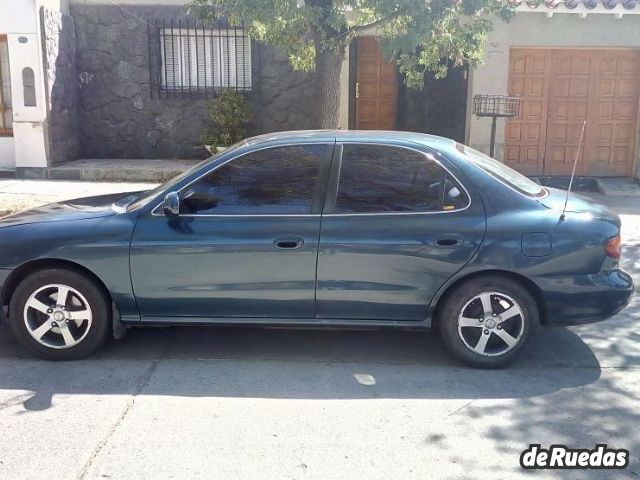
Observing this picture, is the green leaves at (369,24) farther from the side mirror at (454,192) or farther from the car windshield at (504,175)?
the side mirror at (454,192)

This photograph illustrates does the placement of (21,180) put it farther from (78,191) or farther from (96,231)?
(96,231)

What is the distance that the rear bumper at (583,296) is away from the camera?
4.77 meters

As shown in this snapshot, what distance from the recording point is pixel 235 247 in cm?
479

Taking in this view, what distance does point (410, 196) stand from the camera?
16.1 feet

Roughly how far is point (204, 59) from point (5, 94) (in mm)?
3496

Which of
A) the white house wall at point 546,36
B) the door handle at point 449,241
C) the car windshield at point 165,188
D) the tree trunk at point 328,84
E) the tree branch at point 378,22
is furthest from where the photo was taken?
the white house wall at point 546,36

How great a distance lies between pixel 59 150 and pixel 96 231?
327 inches

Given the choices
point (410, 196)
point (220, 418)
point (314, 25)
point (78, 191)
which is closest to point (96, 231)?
point (220, 418)

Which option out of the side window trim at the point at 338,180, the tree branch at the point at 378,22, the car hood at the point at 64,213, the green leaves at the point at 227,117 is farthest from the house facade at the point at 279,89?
the side window trim at the point at 338,180

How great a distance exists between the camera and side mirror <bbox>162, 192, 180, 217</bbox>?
4.77 meters

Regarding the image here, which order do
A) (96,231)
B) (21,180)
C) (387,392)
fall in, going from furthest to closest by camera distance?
(21,180), (96,231), (387,392)

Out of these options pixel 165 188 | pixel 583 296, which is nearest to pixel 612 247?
pixel 583 296

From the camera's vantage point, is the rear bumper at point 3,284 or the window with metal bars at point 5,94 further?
the window with metal bars at point 5,94

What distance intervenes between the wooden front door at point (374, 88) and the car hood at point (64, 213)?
8.69m
